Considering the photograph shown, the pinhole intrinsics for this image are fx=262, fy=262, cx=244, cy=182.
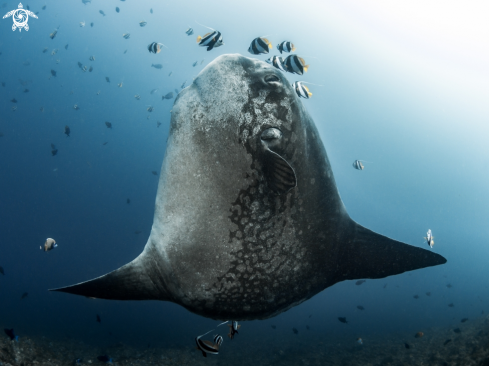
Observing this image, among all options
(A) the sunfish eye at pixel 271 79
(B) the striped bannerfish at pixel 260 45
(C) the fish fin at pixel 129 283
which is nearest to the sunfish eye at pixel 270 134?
(A) the sunfish eye at pixel 271 79

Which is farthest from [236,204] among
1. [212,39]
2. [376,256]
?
[212,39]

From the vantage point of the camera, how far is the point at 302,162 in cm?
188

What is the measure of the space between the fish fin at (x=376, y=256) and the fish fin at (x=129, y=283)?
5.12 feet

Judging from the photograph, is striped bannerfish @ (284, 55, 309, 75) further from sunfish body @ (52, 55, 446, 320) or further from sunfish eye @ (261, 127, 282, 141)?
sunfish eye @ (261, 127, 282, 141)

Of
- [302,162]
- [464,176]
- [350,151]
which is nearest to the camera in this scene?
[302,162]

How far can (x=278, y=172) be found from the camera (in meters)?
1.62

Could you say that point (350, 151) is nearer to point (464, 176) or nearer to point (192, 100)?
point (464, 176)

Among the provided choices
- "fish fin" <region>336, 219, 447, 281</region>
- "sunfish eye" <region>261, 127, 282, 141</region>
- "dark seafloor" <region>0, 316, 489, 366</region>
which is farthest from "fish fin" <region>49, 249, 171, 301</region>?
"dark seafloor" <region>0, 316, 489, 366</region>

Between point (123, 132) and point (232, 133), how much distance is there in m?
110

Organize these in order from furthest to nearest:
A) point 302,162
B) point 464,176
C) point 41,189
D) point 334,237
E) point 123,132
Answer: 1. point 123,132
2. point 464,176
3. point 41,189
4. point 334,237
5. point 302,162

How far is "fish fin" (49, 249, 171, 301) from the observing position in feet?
6.27

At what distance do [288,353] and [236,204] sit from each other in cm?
1969

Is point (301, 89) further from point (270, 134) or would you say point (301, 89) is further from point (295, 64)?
point (270, 134)

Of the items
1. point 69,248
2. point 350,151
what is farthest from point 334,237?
point 350,151
